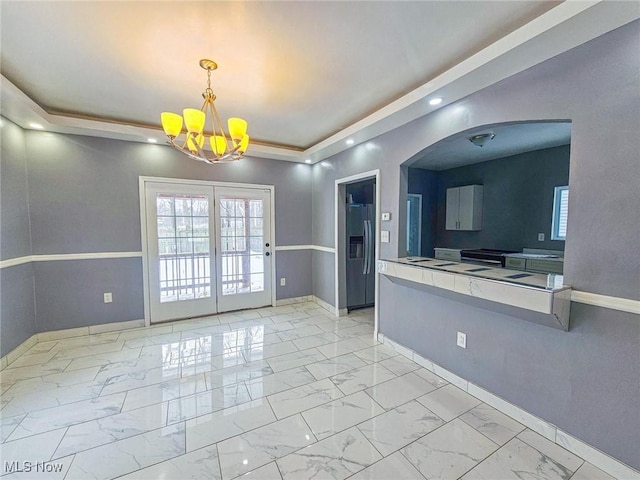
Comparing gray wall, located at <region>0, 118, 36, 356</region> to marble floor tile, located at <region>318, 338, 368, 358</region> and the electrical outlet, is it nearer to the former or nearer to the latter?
marble floor tile, located at <region>318, 338, 368, 358</region>

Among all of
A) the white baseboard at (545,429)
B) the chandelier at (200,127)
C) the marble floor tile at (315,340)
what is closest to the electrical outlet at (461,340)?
the white baseboard at (545,429)

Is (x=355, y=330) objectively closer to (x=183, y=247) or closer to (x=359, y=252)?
(x=359, y=252)

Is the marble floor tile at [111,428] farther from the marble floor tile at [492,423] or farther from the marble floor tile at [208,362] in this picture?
the marble floor tile at [492,423]

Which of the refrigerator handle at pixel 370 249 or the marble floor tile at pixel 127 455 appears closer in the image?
the marble floor tile at pixel 127 455

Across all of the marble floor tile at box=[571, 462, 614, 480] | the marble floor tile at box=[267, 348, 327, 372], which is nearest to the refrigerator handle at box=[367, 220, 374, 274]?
the marble floor tile at box=[267, 348, 327, 372]

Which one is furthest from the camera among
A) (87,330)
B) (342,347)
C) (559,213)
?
(559,213)

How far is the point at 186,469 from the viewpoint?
1.54 m

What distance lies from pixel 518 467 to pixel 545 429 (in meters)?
0.42

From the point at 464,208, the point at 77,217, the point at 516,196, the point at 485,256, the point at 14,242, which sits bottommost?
the point at 485,256

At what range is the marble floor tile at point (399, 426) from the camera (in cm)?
174

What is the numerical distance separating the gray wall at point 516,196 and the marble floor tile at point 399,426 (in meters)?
3.63

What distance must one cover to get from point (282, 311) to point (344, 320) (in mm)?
1037

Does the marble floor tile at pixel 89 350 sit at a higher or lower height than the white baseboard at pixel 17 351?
lower

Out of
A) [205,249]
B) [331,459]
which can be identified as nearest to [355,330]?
[331,459]
